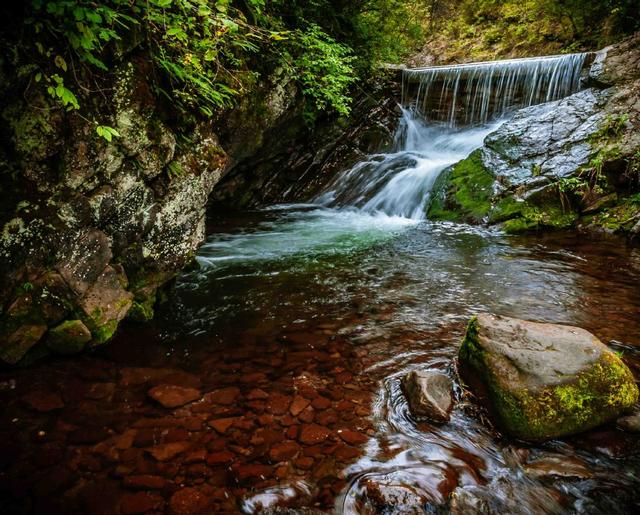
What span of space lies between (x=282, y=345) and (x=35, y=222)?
223 cm

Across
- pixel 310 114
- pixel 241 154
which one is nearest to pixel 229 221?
pixel 241 154

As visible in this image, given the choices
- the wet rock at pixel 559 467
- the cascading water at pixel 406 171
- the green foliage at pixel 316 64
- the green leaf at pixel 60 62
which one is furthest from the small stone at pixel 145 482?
the cascading water at pixel 406 171

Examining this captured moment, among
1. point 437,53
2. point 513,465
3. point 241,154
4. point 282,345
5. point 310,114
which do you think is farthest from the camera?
point 437,53

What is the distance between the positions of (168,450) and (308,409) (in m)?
0.94

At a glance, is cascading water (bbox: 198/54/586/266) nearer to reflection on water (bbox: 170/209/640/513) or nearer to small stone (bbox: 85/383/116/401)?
reflection on water (bbox: 170/209/640/513)

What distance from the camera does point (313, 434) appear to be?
2488mm

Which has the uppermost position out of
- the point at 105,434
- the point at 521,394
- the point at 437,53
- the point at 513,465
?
the point at 437,53

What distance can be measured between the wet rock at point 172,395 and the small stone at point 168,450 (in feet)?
1.19

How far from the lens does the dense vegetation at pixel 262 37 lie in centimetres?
257

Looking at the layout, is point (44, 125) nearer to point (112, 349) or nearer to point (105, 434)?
point (112, 349)

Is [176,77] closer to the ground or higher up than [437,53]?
closer to the ground

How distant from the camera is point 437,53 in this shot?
59.6 ft

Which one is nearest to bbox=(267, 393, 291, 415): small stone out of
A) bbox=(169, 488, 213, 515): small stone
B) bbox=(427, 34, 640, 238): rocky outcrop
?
bbox=(169, 488, 213, 515): small stone

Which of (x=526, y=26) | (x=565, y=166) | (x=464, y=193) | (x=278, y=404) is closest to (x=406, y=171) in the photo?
(x=464, y=193)
